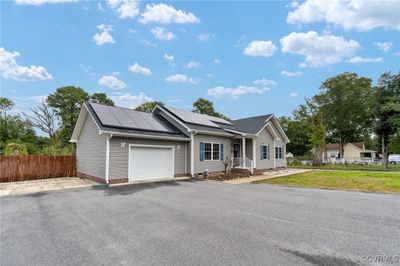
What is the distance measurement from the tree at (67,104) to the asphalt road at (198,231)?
2798 centimetres

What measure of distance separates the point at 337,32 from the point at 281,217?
48.3 ft

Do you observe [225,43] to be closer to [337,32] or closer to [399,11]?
[337,32]

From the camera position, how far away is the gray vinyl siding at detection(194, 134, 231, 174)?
13.5 meters

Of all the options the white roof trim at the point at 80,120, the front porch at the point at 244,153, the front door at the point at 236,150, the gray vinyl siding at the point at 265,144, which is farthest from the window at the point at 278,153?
the white roof trim at the point at 80,120

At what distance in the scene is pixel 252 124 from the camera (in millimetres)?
18047

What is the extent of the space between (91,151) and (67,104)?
24.8 m

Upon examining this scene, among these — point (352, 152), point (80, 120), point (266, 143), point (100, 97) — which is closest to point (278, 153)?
point (266, 143)

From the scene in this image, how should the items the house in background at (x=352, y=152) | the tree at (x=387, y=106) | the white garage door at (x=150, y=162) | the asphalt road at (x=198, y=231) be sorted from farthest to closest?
1. the house in background at (x=352, y=152)
2. the tree at (x=387, y=106)
3. the white garage door at (x=150, y=162)
4. the asphalt road at (x=198, y=231)

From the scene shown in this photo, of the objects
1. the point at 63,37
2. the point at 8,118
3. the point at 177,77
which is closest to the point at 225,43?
the point at 177,77

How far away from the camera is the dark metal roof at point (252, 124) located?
55.2 ft

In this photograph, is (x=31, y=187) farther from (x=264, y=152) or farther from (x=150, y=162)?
(x=264, y=152)

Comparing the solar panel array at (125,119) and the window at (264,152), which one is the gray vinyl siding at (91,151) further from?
the window at (264,152)

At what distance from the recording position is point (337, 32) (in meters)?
14.5

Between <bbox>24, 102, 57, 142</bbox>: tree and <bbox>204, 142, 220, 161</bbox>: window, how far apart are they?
16.1 metres
